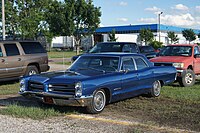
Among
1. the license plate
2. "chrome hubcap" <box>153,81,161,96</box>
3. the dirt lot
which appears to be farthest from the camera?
"chrome hubcap" <box>153,81,161,96</box>

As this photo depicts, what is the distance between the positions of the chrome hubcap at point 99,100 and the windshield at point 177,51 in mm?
6666

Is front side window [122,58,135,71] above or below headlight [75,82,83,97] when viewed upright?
above

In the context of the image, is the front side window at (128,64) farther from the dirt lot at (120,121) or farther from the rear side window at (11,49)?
the rear side window at (11,49)

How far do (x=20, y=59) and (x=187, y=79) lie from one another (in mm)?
6615

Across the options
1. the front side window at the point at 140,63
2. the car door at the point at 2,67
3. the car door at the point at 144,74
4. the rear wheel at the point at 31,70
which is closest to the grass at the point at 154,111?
the car door at the point at 144,74

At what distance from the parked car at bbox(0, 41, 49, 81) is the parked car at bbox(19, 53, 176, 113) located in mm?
4737

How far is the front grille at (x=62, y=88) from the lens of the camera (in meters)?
7.19

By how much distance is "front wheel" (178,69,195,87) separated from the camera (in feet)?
41.4

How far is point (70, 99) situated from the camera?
7160 millimetres

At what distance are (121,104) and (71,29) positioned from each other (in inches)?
764

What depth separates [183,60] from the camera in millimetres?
12734

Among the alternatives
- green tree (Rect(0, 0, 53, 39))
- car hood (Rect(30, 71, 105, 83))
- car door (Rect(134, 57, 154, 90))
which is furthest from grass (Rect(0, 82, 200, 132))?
green tree (Rect(0, 0, 53, 39))

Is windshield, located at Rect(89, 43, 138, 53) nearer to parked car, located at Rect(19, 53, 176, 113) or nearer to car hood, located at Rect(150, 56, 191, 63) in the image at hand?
car hood, located at Rect(150, 56, 191, 63)

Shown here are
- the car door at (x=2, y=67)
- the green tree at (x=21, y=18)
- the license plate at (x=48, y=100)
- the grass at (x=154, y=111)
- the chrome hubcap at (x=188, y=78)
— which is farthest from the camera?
the green tree at (x=21, y=18)
